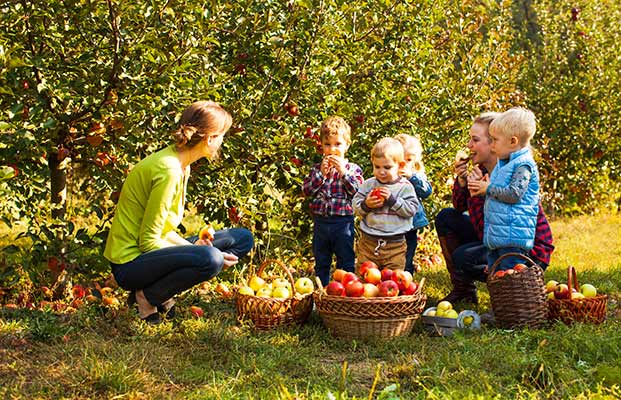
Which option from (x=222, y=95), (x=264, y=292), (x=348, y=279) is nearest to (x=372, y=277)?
(x=348, y=279)

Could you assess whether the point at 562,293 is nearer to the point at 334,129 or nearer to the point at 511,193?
the point at 511,193

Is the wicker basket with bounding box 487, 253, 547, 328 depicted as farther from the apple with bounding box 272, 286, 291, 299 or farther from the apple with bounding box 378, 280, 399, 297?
the apple with bounding box 272, 286, 291, 299

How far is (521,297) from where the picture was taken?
4098mm

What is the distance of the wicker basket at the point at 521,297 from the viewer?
4094 millimetres

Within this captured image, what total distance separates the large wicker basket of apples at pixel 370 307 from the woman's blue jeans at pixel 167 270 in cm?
63

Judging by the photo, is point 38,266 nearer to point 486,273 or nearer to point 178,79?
point 178,79

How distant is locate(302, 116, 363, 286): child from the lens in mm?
4902

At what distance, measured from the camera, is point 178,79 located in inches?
173

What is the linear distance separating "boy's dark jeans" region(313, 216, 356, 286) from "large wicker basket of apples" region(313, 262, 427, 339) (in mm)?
872

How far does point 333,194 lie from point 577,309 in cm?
167

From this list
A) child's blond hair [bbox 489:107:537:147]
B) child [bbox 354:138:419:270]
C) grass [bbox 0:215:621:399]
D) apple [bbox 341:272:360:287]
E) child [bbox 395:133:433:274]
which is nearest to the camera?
grass [bbox 0:215:621:399]

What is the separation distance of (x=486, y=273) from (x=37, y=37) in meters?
3.00

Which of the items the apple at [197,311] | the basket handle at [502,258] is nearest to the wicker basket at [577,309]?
the basket handle at [502,258]

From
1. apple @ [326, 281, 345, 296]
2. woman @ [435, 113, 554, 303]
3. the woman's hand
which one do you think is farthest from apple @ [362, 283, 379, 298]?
woman @ [435, 113, 554, 303]
